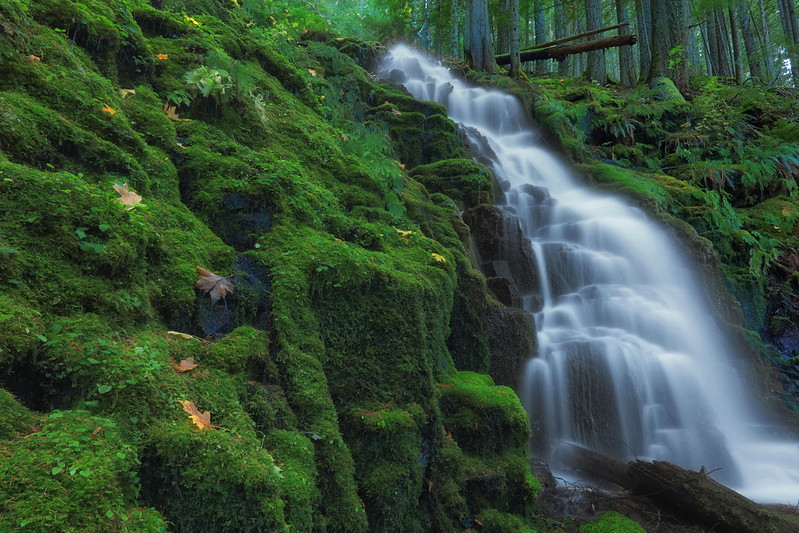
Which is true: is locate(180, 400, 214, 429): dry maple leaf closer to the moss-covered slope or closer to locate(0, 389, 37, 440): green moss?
the moss-covered slope

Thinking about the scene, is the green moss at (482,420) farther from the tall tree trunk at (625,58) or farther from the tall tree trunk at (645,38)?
the tall tree trunk at (625,58)

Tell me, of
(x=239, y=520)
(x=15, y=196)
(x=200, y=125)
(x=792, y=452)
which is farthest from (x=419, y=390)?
(x=792, y=452)

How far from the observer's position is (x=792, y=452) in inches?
258

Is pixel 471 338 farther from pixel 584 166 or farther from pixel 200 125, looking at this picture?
pixel 584 166

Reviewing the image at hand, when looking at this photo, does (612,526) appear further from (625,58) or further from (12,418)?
(625,58)

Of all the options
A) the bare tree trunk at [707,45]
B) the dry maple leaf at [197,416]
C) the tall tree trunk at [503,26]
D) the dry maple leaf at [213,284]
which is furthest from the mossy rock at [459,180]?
the bare tree trunk at [707,45]

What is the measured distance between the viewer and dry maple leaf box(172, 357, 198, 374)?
2.36 m

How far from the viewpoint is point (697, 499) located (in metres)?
4.27

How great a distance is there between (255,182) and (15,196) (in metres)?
1.66

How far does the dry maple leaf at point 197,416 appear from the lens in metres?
2.12

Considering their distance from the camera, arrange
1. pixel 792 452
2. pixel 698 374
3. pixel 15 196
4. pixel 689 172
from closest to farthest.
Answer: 1. pixel 15 196
2. pixel 792 452
3. pixel 698 374
4. pixel 689 172

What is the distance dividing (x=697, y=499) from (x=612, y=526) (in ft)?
Answer: 2.99

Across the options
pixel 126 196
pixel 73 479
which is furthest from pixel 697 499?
pixel 126 196

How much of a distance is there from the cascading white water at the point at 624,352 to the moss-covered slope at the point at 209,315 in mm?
1810
